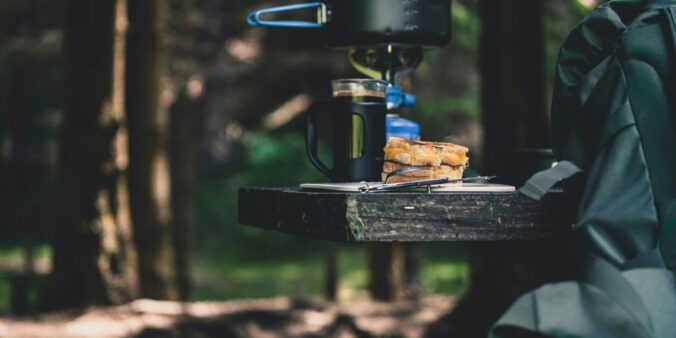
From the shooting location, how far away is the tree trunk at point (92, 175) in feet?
25.6

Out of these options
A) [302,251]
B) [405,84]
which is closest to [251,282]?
[302,251]

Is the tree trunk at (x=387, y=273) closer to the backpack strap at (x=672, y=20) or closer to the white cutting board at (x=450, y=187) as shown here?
the white cutting board at (x=450, y=187)

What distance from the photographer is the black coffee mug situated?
2414 mm

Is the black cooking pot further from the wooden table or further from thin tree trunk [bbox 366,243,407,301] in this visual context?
thin tree trunk [bbox 366,243,407,301]

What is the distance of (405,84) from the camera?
33.8 ft

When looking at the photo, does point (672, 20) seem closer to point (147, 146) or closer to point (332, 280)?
point (147, 146)

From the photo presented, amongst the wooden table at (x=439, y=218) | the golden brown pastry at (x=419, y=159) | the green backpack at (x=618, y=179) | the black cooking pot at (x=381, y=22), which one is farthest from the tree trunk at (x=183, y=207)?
the green backpack at (x=618, y=179)

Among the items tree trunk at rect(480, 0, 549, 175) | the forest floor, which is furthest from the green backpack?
tree trunk at rect(480, 0, 549, 175)

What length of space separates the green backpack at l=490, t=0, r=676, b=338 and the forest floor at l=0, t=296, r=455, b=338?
484cm

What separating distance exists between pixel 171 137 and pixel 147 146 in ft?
26.0

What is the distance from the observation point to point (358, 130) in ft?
7.93

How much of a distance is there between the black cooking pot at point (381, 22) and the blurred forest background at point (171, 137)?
18.1ft

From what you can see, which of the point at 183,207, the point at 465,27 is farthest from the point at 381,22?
the point at 465,27

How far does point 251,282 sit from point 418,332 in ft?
29.5
